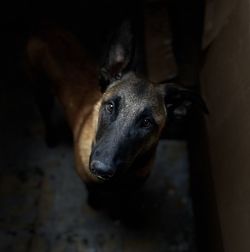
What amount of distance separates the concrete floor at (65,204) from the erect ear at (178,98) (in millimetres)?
878

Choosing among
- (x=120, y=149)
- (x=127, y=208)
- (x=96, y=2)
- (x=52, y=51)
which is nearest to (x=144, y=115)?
(x=120, y=149)

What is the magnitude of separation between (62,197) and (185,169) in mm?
877

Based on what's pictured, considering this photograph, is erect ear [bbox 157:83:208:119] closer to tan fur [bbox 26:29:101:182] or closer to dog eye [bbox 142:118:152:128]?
dog eye [bbox 142:118:152:128]

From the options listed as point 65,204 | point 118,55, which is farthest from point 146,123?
point 65,204

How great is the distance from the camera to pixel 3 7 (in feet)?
11.5

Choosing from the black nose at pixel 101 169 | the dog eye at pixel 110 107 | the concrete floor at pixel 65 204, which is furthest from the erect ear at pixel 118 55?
the concrete floor at pixel 65 204

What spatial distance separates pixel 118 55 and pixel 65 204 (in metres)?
1.20

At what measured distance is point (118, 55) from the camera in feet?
8.06

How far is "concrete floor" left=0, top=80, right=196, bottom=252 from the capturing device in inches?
119

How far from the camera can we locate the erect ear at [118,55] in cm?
240

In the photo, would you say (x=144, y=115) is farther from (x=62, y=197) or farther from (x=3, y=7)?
(x=3, y=7)

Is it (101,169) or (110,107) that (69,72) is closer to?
(110,107)

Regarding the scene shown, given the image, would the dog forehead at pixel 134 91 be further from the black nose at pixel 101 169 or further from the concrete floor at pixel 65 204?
the concrete floor at pixel 65 204

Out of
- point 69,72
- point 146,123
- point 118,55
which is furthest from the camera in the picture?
point 69,72
